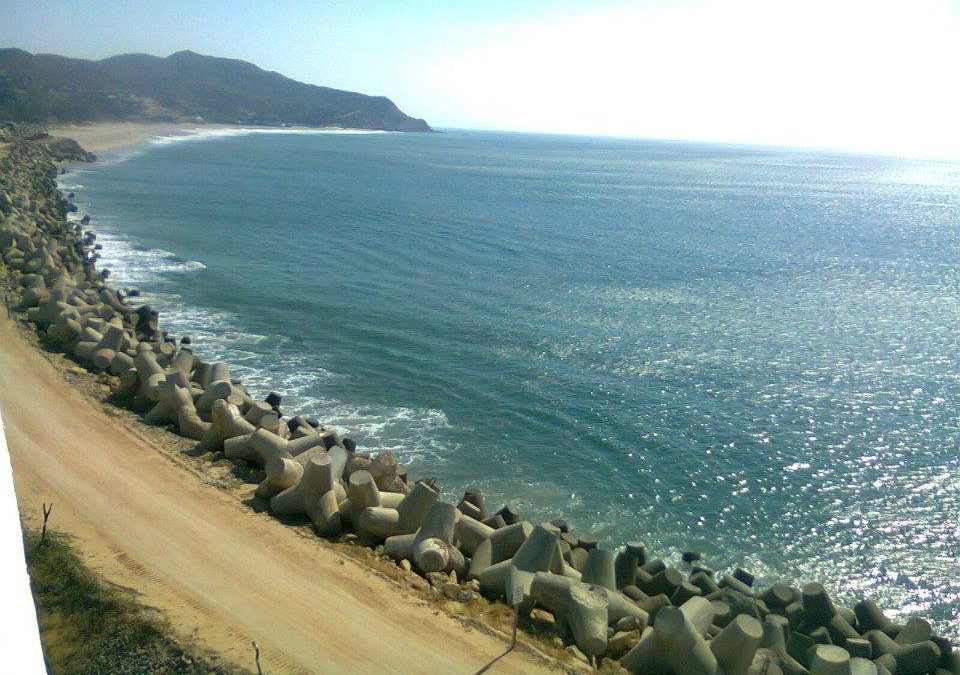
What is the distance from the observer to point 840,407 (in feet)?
87.7

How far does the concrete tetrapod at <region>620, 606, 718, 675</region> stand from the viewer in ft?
35.9

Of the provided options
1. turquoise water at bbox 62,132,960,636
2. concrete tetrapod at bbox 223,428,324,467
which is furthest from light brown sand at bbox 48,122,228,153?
concrete tetrapod at bbox 223,428,324,467

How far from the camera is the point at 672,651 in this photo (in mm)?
11125

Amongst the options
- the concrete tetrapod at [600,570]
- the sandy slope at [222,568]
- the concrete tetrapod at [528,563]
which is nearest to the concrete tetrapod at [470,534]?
the concrete tetrapod at [528,563]

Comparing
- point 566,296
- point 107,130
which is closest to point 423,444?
point 566,296

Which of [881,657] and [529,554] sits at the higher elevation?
[529,554]

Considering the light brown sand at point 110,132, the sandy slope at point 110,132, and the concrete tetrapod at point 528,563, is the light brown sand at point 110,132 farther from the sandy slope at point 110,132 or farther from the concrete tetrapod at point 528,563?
the concrete tetrapod at point 528,563

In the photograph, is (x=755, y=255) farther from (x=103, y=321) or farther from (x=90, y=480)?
(x=90, y=480)

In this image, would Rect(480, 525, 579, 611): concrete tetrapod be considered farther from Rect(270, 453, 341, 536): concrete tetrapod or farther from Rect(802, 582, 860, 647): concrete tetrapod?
Rect(802, 582, 860, 647): concrete tetrapod

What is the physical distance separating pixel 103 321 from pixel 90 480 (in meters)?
11.0

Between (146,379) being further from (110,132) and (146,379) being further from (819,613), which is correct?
(110,132)

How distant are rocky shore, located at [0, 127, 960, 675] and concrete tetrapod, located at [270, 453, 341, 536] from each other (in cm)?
2

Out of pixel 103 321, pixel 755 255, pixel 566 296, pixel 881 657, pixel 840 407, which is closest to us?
pixel 881 657

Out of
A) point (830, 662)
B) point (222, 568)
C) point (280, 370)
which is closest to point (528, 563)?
point (830, 662)
